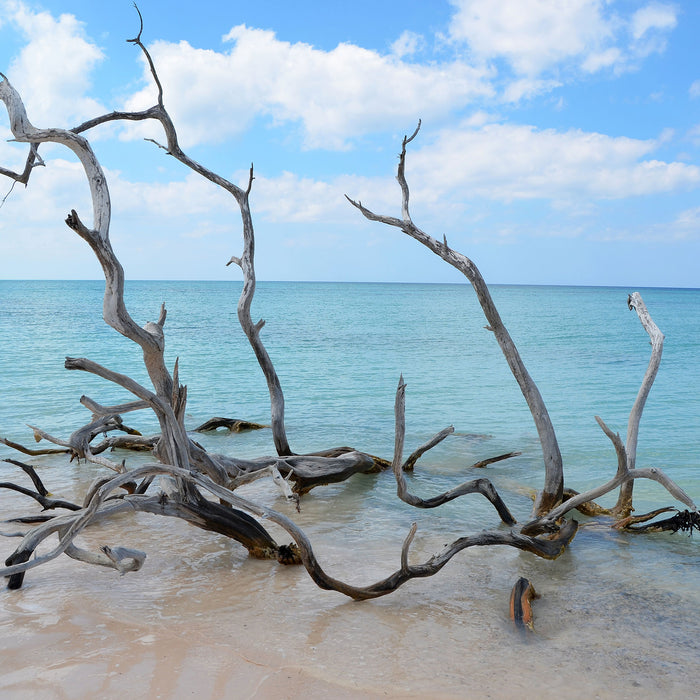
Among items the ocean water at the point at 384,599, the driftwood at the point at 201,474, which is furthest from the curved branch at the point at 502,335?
the ocean water at the point at 384,599

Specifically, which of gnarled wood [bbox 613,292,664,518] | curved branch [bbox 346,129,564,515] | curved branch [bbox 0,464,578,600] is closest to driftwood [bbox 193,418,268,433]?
curved branch [bbox 346,129,564,515]

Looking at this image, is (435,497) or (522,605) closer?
(522,605)

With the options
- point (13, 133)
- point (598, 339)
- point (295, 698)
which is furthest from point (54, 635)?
point (598, 339)

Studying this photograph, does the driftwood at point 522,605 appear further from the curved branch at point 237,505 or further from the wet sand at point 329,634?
the curved branch at point 237,505

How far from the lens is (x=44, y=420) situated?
11.2 m

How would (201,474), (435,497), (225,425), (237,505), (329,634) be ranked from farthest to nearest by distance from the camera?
1. (225,425)
2. (435,497)
3. (201,474)
4. (237,505)
5. (329,634)

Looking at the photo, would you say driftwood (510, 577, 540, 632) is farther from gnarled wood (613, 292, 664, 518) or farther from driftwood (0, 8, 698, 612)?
gnarled wood (613, 292, 664, 518)

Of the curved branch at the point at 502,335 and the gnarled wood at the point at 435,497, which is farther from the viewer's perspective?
the curved branch at the point at 502,335

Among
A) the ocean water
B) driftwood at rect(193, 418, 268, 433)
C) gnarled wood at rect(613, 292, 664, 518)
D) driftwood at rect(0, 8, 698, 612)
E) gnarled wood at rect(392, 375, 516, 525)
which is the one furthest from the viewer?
driftwood at rect(193, 418, 268, 433)

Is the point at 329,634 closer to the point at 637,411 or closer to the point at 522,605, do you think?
the point at 522,605

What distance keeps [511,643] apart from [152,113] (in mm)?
5633

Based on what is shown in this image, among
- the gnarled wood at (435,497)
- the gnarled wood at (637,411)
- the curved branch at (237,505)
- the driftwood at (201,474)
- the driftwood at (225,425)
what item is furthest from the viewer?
the driftwood at (225,425)

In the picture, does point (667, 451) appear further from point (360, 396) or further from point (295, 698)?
point (295, 698)

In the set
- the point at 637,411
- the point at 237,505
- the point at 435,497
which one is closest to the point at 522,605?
the point at 435,497
